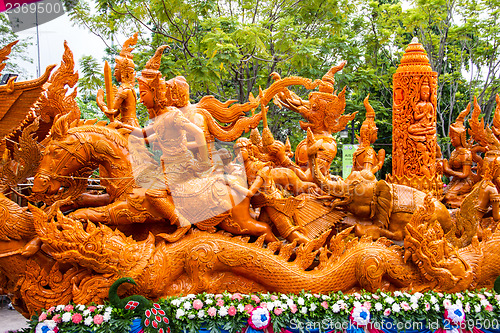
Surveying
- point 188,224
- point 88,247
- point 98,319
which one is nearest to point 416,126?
point 188,224

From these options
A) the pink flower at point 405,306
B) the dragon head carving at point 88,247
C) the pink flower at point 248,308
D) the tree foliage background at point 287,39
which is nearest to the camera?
the dragon head carving at point 88,247

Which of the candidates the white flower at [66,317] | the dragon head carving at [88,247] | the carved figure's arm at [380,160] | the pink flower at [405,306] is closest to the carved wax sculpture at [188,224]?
the dragon head carving at [88,247]

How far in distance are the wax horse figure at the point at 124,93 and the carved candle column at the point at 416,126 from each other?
2982 millimetres

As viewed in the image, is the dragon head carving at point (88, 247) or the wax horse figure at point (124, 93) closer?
the dragon head carving at point (88, 247)

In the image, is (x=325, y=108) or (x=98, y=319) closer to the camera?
(x=98, y=319)

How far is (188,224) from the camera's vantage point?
365 cm

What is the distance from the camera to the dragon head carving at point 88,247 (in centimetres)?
323

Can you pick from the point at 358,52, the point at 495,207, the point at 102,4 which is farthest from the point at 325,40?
the point at 495,207

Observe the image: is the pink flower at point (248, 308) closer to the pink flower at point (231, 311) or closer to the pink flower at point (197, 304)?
the pink flower at point (231, 311)

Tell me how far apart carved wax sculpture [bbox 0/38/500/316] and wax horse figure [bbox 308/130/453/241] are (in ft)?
0.04

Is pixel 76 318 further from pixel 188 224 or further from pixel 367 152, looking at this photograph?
pixel 367 152

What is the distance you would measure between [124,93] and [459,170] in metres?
4.14

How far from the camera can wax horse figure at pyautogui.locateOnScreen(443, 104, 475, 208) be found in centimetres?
545

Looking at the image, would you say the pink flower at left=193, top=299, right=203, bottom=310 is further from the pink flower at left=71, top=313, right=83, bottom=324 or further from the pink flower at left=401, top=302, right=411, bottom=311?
the pink flower at left=401, top=302, right=411, bottom=311
